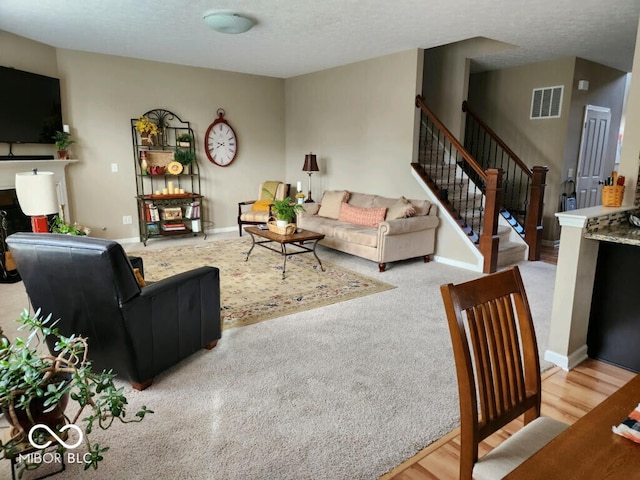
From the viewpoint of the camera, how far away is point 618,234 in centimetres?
253

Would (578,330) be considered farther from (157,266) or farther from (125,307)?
(157,266)

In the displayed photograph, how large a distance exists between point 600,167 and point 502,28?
12.2ft

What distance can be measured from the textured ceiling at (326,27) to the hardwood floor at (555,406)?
3.05 metres

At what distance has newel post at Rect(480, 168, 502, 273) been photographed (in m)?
4.82

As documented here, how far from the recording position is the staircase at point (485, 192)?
4930 mm

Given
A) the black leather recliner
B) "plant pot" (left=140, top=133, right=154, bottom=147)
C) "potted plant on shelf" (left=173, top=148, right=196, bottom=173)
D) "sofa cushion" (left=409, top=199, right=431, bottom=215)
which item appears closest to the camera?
the black leather recliner

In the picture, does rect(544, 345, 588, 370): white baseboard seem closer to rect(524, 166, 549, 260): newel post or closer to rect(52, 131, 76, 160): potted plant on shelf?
rect(524, 166, 549, 260): newel post

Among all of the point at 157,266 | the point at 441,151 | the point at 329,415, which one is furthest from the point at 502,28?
the point at 157,266

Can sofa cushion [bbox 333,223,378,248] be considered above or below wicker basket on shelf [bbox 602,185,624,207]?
below

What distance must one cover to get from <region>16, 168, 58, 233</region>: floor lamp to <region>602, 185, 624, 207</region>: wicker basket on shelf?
3.75 meters

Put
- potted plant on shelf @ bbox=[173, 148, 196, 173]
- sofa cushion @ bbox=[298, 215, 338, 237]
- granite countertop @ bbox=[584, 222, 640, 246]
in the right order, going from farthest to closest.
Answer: potted plant on shelf @ bbox=[173, 148, 196, 173], sofa cushion @ bbox=[298, 215, 338, 237], granite countertop @ bbox=[584, 222, 640, 246]

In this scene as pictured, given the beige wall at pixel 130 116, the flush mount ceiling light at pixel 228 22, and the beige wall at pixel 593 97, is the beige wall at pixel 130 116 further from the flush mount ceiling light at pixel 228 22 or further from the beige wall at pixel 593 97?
the beige wall at pixel 593 97

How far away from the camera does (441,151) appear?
6449mm

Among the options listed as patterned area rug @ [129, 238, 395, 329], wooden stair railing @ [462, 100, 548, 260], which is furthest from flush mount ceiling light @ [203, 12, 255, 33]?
wooden stair railing @ [462, 100, 548, 260]
